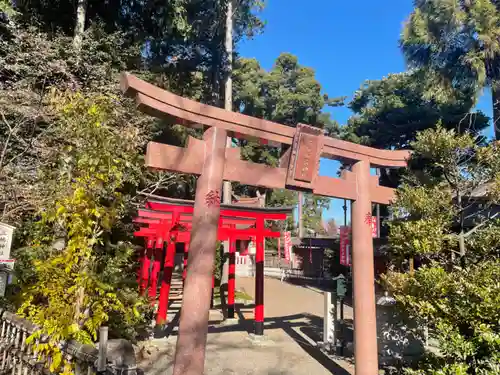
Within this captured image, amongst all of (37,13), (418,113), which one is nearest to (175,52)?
(37,13)

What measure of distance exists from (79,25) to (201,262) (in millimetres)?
8130

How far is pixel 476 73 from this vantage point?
1031cm

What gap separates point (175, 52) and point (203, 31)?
2441mm

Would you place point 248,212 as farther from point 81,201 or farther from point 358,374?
point 81,201

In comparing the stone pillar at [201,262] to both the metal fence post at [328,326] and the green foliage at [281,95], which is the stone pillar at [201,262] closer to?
the metal fence post at [328,326]

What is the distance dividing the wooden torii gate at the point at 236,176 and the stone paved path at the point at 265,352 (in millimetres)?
1997

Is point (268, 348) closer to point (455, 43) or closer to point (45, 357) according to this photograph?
point (45, 357)

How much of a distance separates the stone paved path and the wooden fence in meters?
2.50

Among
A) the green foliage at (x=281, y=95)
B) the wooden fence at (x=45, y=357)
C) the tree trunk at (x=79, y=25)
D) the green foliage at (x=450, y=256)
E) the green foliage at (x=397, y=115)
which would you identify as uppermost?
the green foliage at (x=281, y=95)

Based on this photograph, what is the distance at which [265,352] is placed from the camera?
23.7 ft

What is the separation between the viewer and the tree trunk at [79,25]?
336 inches

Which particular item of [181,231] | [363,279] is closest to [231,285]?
[181,231]

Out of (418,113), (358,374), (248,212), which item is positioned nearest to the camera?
(358,374)

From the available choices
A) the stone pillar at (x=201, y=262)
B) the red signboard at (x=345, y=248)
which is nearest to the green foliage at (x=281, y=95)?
the red signboard at (x=345, y=248)
